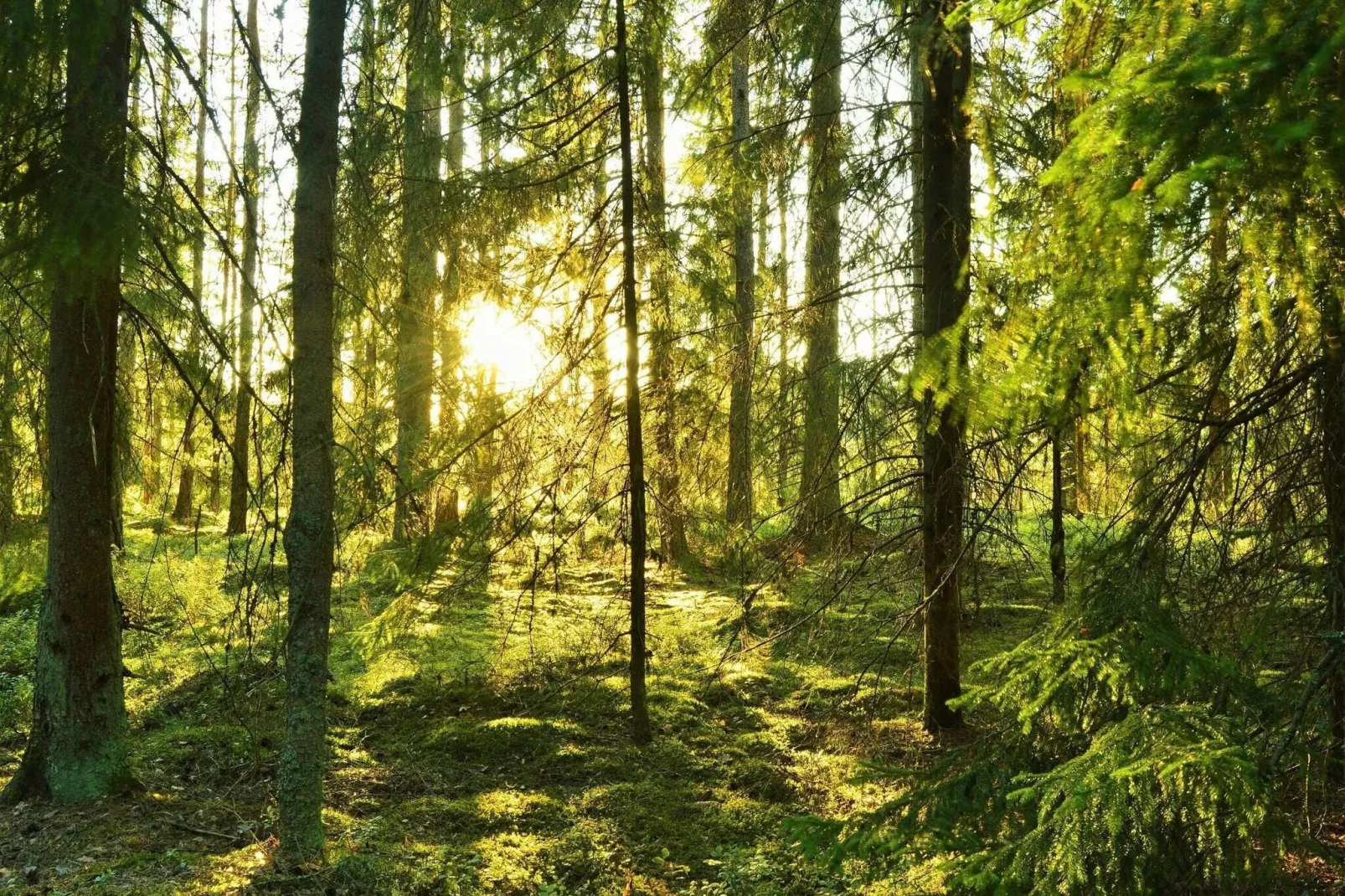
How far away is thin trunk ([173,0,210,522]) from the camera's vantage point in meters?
5.06

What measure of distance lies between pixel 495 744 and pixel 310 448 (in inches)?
122

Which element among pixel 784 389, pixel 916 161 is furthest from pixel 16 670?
pixel 916 161

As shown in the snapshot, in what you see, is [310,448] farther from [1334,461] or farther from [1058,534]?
[1058,534]

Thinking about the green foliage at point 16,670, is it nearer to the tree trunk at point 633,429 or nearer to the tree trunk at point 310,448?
the tree trunk at point 310,448

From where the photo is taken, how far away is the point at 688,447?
706cm

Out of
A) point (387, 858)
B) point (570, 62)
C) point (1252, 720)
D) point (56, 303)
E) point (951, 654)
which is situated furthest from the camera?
point (570, 62)

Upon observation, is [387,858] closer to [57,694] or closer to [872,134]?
[57,694]

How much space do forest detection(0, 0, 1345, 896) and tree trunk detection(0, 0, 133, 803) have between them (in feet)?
0.08

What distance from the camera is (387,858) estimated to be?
15.0 ft

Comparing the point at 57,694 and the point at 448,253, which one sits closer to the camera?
the point at 57,694

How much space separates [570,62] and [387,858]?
6.08 meters

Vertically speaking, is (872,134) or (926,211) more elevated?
(872,134)

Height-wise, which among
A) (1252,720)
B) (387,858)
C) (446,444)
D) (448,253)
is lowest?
(387,858)

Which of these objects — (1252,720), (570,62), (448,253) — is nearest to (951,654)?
(1252,720)
